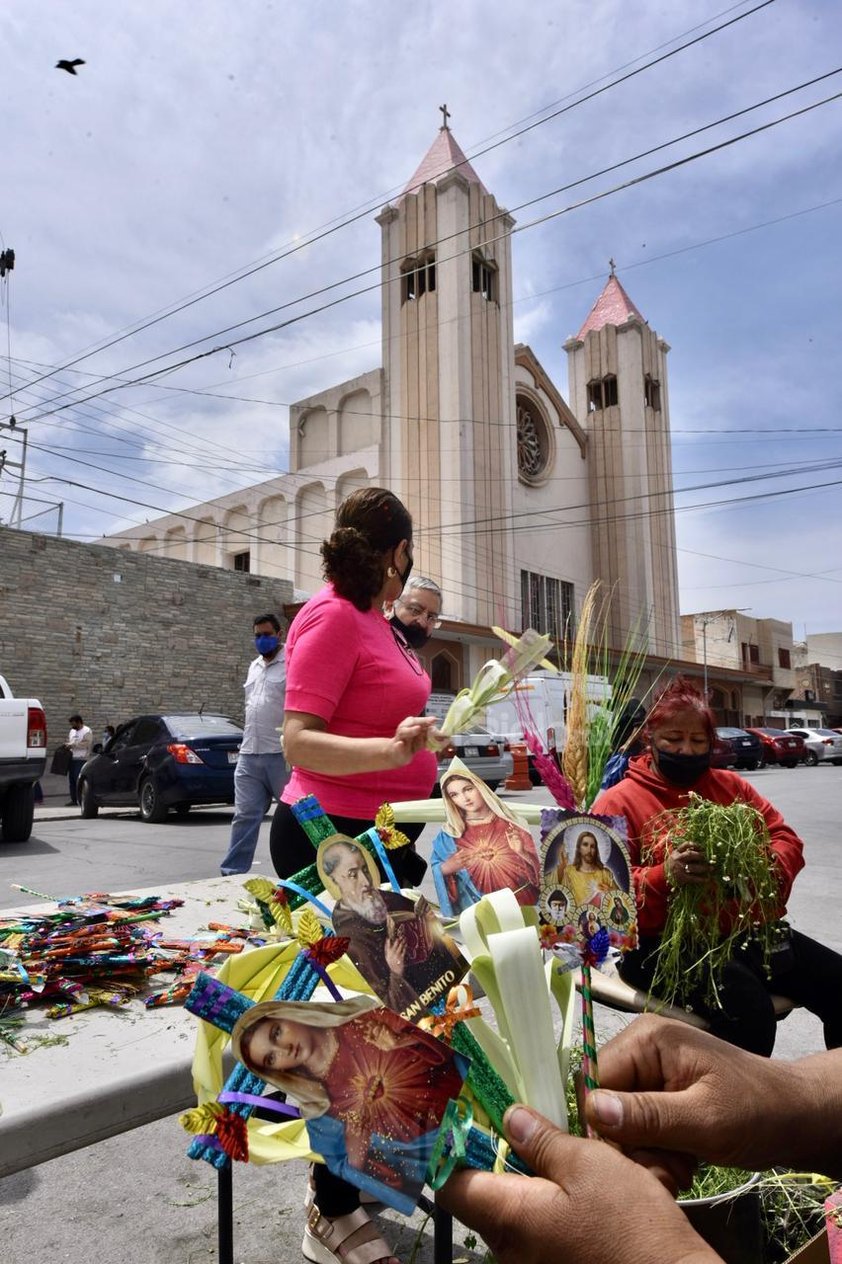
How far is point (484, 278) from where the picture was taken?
2962cm

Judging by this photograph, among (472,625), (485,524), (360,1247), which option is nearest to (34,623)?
(472,625)

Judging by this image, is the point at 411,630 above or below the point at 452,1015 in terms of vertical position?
above

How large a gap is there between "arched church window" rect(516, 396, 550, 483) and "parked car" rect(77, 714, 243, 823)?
22.9 meters

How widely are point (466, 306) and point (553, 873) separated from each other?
28486 millimetres

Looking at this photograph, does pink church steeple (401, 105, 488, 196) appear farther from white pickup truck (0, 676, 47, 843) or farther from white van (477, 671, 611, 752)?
white van (477, 671, 611, 752)

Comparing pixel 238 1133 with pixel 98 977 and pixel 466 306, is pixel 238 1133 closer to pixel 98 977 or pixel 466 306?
Result: pixel 98 977

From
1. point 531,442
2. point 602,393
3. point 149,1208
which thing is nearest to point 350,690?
point 149,1208

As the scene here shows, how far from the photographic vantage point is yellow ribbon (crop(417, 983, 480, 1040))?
3.01 feet

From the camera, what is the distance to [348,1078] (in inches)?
33.3

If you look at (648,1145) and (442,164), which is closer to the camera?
(648,1145)

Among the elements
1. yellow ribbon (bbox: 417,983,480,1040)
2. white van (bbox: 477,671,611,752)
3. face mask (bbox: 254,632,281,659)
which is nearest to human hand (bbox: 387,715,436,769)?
white van (bbox: 477,671,611,752)

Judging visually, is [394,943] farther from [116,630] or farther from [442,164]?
[442,164]

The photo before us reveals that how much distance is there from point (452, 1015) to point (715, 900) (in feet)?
4.10

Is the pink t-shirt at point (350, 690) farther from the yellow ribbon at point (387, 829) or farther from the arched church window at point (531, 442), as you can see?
the arched church window at point (531, 442)
